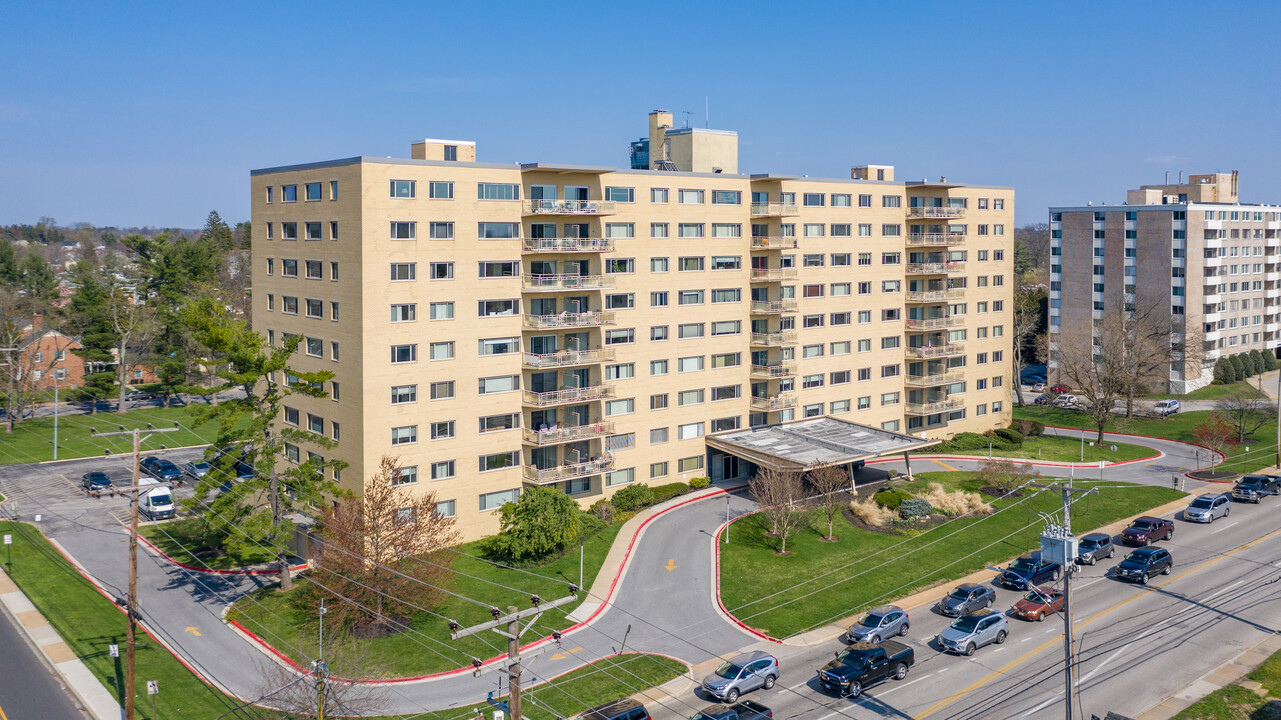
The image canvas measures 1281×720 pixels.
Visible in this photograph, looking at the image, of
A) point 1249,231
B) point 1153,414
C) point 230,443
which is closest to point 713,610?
point 230,443

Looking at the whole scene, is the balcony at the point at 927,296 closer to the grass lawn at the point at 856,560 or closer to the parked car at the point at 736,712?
the grass lawn at the point at 856,560

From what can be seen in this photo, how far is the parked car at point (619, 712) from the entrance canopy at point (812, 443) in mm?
26571

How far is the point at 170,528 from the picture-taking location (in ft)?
201

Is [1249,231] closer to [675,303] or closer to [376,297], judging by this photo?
[675,303]

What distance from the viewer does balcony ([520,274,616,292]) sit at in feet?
188

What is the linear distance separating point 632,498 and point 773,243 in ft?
69.1

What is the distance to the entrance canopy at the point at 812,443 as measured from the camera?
200 ft

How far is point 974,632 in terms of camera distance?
1645 inches

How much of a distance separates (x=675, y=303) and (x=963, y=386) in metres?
31.6

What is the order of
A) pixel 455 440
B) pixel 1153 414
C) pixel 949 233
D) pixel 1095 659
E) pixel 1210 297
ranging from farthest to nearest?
pixel 1210 297
pixel 1153 414
pixel 949 233
pixel 455 440
pixel 1095 659

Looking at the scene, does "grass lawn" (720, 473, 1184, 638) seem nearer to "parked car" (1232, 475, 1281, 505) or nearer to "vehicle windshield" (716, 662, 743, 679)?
"parked car" (1232, 475, 1281, 505)

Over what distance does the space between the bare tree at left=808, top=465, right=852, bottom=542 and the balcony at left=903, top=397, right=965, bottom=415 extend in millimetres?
19079

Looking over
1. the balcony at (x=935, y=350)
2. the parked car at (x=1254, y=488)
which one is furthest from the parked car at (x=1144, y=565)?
the balcony at (x=935, y=350)

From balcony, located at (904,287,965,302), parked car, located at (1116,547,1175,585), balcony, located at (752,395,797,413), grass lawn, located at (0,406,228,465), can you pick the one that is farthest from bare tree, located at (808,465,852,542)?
grass lawn, located at (0,406,228,465)
